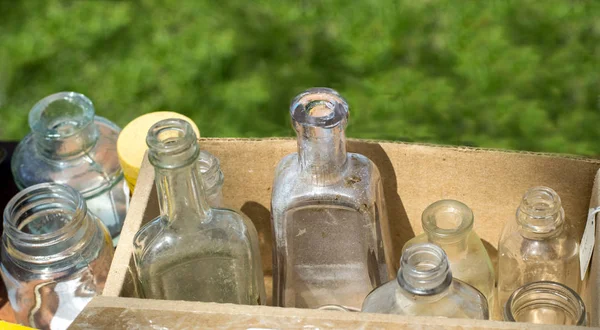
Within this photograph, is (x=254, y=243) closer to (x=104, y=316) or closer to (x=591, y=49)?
(x=104, y=316)

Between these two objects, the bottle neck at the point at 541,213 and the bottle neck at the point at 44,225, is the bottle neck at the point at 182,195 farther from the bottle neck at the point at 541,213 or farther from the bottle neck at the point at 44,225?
→ the bottle neck at the point at 541,213

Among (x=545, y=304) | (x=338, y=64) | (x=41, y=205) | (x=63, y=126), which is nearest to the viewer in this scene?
(x=545, y=304)

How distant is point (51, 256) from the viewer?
2.79 feet

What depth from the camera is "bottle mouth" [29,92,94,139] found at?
1032mm

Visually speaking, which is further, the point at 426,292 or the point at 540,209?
the point at 540,209

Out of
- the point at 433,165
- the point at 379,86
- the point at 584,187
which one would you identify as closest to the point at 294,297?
the point at 433,165

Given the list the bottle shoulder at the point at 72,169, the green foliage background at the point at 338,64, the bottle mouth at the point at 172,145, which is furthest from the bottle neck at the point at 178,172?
the green foliage background at the point at 338,64

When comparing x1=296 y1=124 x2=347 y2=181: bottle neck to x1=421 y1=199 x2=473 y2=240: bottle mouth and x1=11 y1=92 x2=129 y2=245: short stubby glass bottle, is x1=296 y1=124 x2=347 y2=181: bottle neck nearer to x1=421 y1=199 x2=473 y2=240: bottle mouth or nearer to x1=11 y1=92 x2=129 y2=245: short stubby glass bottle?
x1=421 y1=199 x2=473 y2=240: bottle mouth

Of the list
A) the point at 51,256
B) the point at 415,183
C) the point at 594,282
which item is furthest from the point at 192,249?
the point at 594,282

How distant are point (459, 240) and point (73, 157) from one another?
51 centimetres

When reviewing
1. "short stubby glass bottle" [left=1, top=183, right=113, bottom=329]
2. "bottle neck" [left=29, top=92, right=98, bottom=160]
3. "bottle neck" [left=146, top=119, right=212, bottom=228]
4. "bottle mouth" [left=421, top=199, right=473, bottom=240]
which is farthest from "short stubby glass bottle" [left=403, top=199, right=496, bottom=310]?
"bottle neck" [left=29, top=92, right=98, bottom=160]

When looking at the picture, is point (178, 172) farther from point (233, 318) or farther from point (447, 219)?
point (447, 219)

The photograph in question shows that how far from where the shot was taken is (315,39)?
2.05 meters

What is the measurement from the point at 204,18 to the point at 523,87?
828 mm
